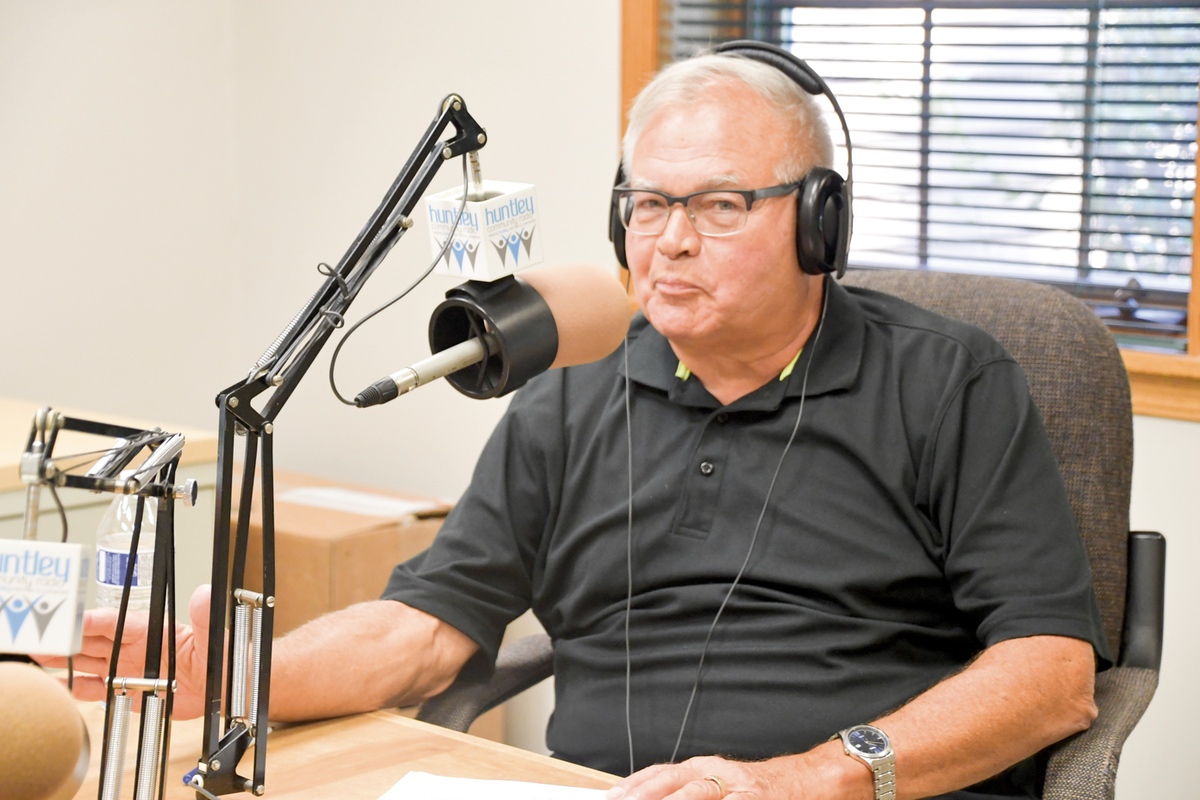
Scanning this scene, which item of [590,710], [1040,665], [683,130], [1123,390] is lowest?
[590,710]

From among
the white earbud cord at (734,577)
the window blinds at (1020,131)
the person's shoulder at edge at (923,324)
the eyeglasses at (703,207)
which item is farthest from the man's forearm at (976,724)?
the window blinds at (1020,131)

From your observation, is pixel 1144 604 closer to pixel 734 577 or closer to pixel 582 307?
pixel 734 577

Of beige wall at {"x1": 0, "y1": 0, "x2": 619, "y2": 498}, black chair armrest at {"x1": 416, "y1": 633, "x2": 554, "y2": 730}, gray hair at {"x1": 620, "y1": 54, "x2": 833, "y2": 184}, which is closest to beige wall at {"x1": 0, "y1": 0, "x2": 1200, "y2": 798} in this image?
beige wall at {"x1": 0, "y1": 0, "x2": 619, "y2": 498}

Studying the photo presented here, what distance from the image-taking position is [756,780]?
100 centimetres

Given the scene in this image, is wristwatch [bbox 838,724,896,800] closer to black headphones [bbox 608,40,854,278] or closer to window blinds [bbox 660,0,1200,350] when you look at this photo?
black headphones [bbox 608,40,854,278]

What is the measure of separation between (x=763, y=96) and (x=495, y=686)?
0.74m

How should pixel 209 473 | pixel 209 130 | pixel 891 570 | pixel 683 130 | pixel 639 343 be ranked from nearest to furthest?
pixel 891 570 < pixel 683 130 < pixel 639 343 < pixel 209 473 < pixel 209 130

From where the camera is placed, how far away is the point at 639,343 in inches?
60.4

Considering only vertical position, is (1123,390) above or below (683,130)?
below

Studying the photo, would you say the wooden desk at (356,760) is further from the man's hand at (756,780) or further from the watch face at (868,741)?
the watch face at (868,741)

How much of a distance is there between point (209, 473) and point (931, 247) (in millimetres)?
1323

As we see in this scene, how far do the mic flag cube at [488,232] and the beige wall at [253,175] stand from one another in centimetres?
164

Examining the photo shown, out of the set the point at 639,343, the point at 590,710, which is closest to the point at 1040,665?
the point at 590,710

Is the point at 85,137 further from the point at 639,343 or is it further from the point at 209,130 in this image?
the point at 639,343
